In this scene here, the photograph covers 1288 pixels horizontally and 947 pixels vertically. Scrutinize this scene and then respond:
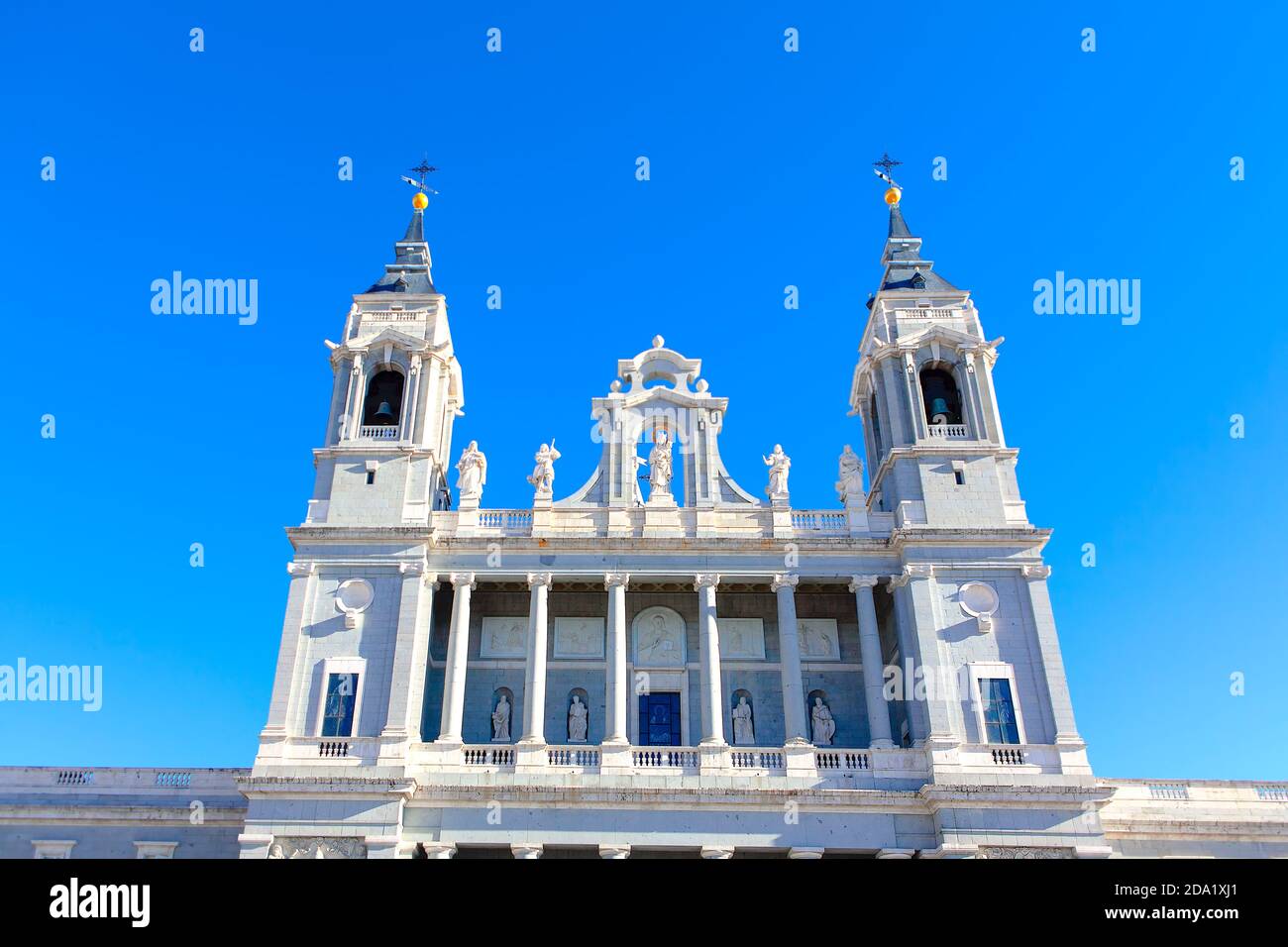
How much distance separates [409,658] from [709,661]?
9724 mm

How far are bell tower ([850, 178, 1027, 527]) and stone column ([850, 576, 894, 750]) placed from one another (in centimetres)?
277

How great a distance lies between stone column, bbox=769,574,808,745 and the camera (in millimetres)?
33375

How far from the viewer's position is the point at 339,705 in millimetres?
Answer: 33344

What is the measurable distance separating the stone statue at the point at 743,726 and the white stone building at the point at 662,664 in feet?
0.24

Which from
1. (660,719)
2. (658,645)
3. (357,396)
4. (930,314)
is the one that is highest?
(930,314)

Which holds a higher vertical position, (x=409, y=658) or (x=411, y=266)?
(x=411, y=266)

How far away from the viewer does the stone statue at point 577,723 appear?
35156mm

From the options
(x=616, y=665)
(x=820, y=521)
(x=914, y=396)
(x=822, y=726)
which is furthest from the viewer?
(x=914, y=396)

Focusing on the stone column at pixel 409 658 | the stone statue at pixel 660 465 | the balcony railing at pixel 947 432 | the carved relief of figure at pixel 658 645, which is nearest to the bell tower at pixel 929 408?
the balcony railing at pixel 947 432

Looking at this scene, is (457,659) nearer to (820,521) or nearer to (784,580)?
(784,580)

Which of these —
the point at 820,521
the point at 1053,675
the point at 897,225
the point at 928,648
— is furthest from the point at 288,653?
the point at 897,225

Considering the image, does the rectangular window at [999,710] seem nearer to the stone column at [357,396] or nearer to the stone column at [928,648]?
the stone column at [928,648]

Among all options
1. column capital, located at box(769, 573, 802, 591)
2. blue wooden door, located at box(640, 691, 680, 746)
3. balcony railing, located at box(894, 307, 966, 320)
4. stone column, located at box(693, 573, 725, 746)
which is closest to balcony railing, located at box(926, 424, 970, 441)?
balcony railing, located at box(894, 307, 966, 320)
